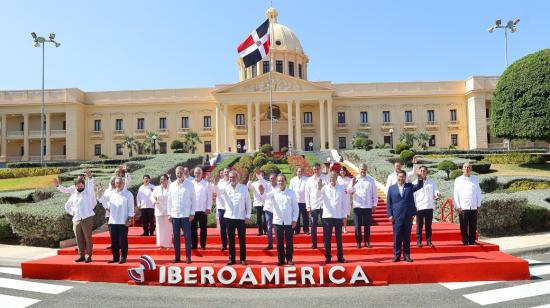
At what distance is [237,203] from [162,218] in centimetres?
247

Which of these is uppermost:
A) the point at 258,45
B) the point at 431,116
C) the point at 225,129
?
the point at 258,45

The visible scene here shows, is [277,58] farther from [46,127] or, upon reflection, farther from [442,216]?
[442,216]

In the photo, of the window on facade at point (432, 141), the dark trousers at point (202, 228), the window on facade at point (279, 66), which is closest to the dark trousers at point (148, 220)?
the dark trousers at point (202, 228)

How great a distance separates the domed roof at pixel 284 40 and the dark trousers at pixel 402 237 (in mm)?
52262

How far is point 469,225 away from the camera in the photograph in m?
9.83

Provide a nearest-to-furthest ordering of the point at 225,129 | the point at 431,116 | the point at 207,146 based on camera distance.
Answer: the point at 225,129
the point at 431,116
the point at 207,146

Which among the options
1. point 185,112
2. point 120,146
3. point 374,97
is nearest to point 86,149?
point 120,146

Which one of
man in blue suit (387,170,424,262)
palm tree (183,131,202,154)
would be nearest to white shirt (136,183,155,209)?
man in blue suit (387,170,424,262)

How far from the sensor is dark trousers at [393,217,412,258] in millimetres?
8611

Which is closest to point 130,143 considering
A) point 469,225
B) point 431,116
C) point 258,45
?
point 258,45

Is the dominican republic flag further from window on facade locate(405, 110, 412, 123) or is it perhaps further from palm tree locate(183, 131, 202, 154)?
window on facade locate(405, 110, 412, 123)

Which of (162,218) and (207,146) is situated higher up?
(207,146)

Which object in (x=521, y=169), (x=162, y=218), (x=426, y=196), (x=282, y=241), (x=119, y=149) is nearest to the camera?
(x=282, y=241)

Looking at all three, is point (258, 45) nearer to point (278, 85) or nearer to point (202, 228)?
point (278, 85)
